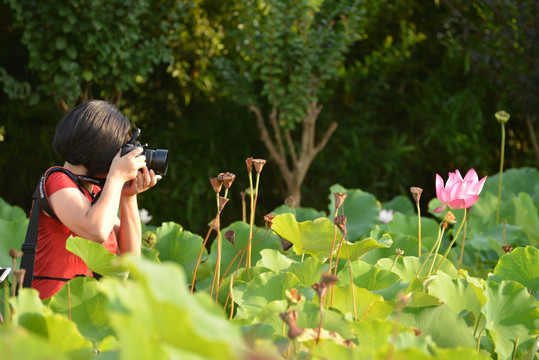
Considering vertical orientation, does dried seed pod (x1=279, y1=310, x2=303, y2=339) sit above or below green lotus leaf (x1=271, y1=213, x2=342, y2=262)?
above

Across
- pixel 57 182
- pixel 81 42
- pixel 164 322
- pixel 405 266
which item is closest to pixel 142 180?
pixel 57 182

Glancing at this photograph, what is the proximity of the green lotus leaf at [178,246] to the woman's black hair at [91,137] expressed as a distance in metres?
0.31

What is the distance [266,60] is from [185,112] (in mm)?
1042

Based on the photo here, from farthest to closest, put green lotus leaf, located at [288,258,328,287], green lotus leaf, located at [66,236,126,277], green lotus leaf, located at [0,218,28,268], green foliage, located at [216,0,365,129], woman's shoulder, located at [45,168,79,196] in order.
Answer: green foliage, located at [216,0,365,129]
green lotus leaf, located at [0,218,28,268]
woman's shoulder, located at [45,168,79,196]
green lotus leaf, located at [288,258,328,287]
green lotus leaf, located at [66,236,126,277]

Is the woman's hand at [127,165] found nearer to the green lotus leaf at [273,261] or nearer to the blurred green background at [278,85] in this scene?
the green lotus leaf at [273,261]

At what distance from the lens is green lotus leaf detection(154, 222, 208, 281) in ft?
4.90

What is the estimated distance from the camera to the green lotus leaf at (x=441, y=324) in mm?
840

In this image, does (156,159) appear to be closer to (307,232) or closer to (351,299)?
(307,232)

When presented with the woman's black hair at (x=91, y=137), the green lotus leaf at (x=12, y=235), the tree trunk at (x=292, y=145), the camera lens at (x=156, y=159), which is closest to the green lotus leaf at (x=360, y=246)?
the camera lens at (x=156, y=159)

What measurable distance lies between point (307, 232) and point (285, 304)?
0.30 metres

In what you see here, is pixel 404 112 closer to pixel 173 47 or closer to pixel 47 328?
pixel 173 47

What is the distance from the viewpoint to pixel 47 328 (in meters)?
0.67

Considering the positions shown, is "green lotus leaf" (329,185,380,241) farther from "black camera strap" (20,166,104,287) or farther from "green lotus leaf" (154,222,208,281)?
"black camera strap" (20,166,104,287)

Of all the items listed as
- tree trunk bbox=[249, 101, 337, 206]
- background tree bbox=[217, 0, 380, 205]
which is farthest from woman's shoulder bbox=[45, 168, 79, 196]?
tree trunk bbox=[249, 101, 337, 206]
